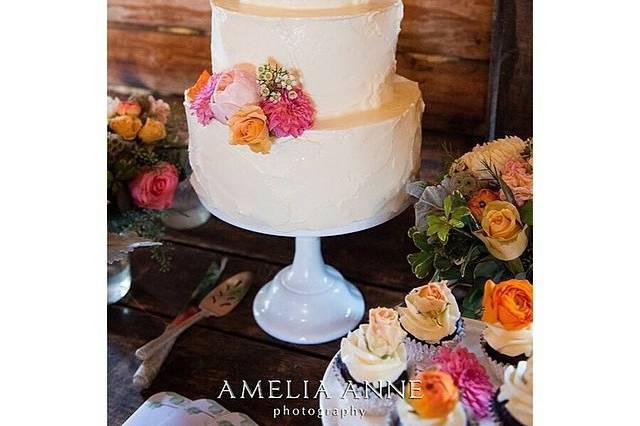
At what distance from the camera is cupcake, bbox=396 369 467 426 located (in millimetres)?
654

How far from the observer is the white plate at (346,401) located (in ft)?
2.41

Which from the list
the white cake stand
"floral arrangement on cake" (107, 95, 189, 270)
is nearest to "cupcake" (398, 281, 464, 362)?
the white cake stand

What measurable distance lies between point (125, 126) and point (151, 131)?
0.04 meters

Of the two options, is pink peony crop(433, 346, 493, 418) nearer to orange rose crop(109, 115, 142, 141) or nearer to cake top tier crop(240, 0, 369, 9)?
cake top tier crop(240, 0, 369, 9)

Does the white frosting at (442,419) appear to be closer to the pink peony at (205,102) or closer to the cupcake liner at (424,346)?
the cupcake liner at (424,346)

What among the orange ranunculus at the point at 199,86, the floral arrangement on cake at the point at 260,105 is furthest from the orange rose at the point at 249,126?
the orange ranunculus at the point at 199,86

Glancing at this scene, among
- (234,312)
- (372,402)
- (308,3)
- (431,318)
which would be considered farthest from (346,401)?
(308,3)

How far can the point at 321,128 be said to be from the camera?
883 millimetres

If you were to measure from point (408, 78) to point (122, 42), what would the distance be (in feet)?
1.72

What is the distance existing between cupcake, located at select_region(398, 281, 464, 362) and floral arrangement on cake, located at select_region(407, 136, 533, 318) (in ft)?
0.15

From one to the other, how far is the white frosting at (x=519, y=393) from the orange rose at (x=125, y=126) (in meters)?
0.77
